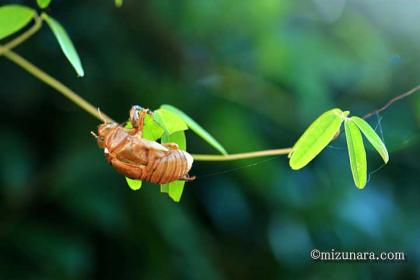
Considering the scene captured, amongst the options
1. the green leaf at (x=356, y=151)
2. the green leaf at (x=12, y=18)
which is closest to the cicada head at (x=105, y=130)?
the green leaf at (x=12, y=18)

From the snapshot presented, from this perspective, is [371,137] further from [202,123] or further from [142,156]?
[202,123]

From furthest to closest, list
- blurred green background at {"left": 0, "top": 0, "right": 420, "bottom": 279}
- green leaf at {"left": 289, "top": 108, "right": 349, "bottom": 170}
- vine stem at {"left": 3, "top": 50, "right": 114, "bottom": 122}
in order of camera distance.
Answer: blurred green background at {"left": 0, "top": 0, "right": 420, "bottom": 279} → vine stem at {"left": 3, "top": 50, "right": 114, "bottom": 122} → green leaf at {"left": 289, "top": 108, "right": 349, "bottom": 170}

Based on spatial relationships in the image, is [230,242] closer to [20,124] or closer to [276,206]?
[276,206]

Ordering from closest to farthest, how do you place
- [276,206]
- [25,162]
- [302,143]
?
[302,143], [25,162], [276,206]

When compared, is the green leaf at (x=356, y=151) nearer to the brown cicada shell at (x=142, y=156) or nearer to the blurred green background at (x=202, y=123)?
the brown cicada shell at (x=142, y=156)

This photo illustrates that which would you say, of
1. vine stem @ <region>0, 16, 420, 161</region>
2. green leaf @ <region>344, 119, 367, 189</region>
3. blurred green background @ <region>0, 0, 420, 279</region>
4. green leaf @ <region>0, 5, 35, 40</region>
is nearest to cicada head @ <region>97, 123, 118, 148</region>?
vine stem @ <region>0, 16, 420, 161</region>

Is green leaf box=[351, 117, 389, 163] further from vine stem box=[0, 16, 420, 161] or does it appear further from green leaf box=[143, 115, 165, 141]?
green leaf box=[143, 115, 165, 141]

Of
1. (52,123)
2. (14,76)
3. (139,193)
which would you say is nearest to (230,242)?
(139,193)
